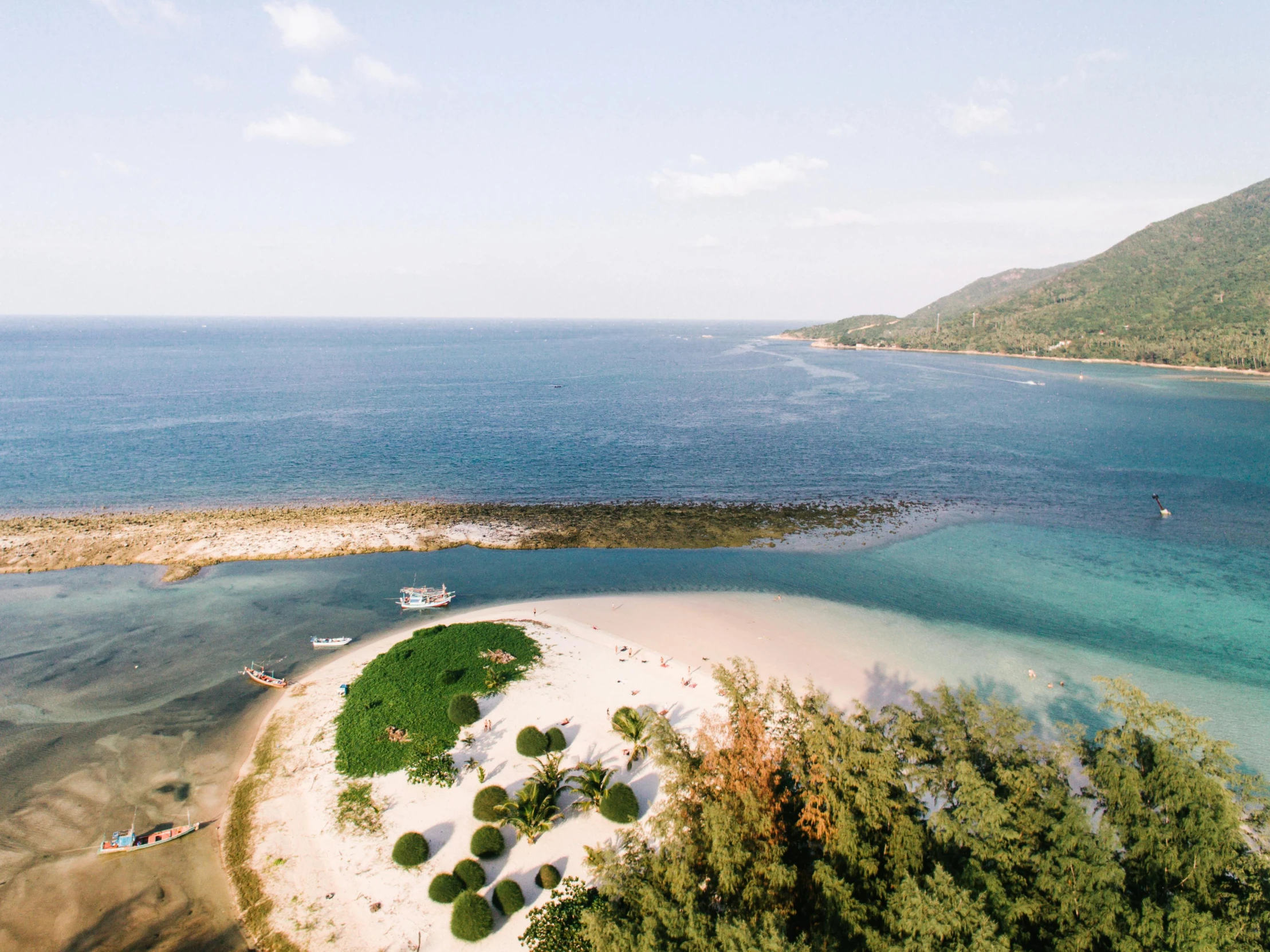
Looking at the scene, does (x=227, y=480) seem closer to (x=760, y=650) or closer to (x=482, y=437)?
(x=482, y=437)

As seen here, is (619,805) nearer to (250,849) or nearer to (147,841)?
(250,849)

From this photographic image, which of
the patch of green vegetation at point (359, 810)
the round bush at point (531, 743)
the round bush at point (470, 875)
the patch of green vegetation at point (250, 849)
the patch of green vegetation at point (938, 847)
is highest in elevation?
the patch of green vegetation at point (938, 847)

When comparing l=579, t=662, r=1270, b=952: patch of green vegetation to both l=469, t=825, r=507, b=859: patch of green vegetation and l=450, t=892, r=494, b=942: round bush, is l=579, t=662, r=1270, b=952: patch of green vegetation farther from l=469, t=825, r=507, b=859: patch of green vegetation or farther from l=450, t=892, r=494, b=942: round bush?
l=469, t=825, r=507, b=859: patch of green vegetation

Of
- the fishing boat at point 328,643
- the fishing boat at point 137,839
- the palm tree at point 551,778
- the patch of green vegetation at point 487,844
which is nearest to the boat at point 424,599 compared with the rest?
the fishing boat at point 328,643

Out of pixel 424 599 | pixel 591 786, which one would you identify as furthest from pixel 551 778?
pixel 424 599

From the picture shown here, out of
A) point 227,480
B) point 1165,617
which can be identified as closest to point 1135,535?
point 1165,617

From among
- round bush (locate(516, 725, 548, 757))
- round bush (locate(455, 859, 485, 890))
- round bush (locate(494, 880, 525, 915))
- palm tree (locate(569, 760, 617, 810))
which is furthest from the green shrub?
round bush (locate(516, 725, 548, 757))

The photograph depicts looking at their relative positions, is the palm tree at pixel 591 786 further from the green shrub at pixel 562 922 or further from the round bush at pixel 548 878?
the green shrub at pixel 562 922
